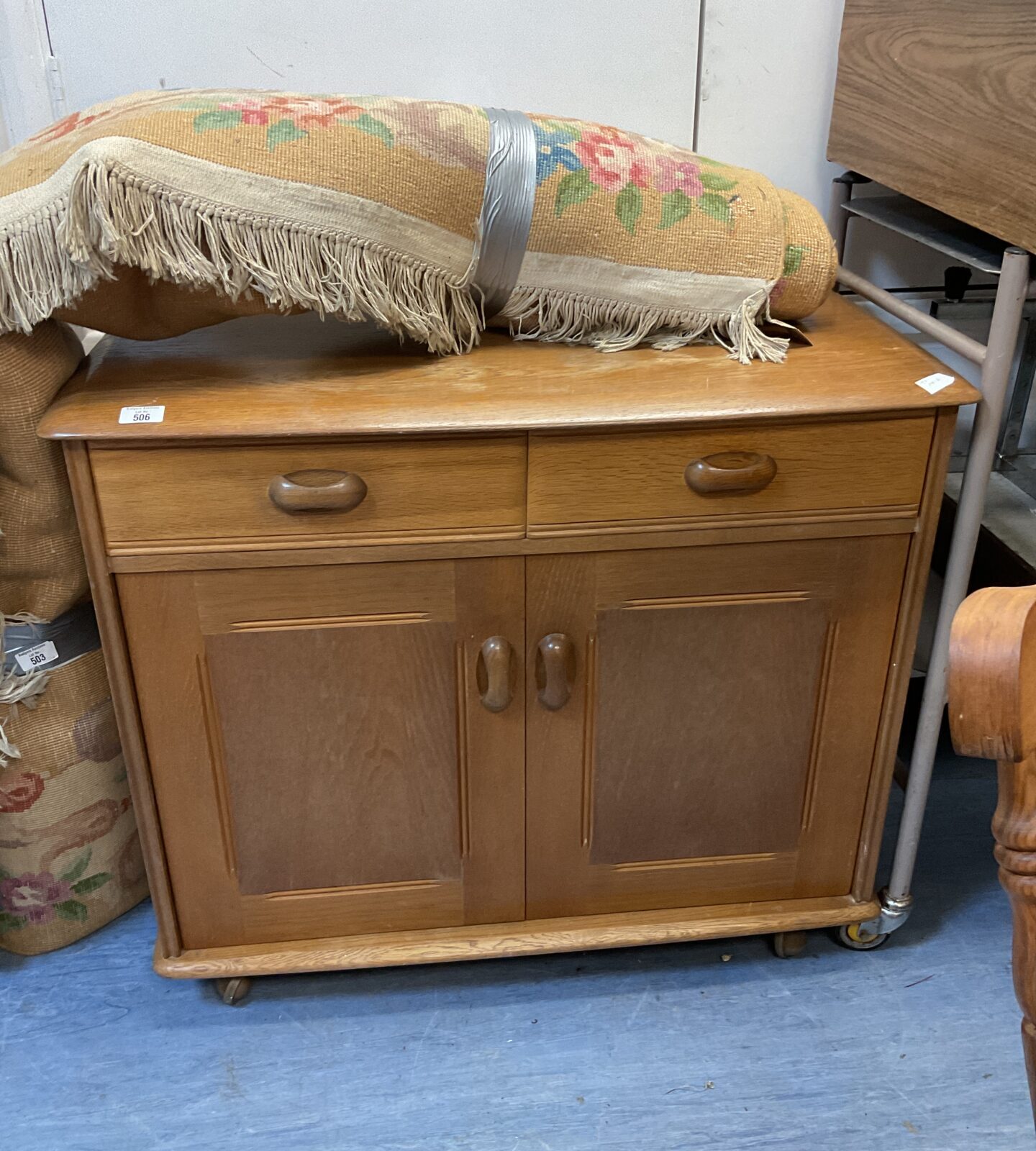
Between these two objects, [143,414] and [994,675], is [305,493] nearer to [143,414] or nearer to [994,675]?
[143,414]

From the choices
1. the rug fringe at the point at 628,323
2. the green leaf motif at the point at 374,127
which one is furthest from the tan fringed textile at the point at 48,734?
the rug fringe at the point at 628,323

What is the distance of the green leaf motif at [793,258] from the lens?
3.73ft

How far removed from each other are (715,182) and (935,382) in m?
0.32

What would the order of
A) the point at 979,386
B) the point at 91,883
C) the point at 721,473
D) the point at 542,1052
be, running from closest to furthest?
the point at 721,473 < the point at 979,386 < the point at 542,1052 < the point at 91,883

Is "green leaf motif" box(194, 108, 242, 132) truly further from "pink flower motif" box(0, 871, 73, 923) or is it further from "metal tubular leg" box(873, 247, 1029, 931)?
"pink flower motif" box(0, 871, 73, 923)

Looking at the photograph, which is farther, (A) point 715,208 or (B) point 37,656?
(B) point 37,656

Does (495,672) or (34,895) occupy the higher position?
(495,672)

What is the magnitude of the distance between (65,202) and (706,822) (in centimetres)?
96

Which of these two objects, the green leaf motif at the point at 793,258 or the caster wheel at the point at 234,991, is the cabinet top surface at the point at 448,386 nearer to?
the green leaf motif at the point at 793,258

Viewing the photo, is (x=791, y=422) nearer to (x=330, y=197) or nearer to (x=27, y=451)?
(x=330, y=197)

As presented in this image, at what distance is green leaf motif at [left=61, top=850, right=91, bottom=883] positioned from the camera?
1358mm

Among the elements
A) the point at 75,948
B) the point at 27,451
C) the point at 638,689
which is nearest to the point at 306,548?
the point at 27,451

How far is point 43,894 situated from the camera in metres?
1.35

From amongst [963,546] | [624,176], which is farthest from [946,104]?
[963,546]
